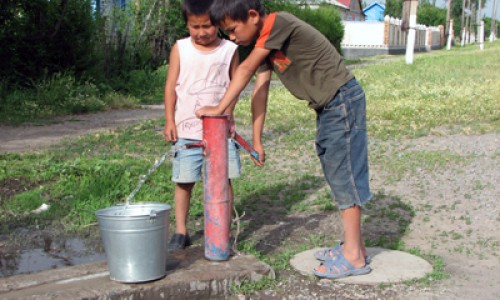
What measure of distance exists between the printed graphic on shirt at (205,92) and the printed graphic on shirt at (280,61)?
599mm

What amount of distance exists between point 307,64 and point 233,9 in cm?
52

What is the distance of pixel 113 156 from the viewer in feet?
22.8

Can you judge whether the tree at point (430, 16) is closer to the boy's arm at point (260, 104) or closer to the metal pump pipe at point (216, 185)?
the boy's arm at point (260, 104)

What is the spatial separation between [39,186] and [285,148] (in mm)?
2969

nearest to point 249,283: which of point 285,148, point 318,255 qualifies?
point 318,255

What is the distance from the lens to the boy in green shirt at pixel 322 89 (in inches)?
139

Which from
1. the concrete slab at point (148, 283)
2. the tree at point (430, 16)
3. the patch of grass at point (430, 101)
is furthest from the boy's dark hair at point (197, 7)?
the tree at point (430, 16)

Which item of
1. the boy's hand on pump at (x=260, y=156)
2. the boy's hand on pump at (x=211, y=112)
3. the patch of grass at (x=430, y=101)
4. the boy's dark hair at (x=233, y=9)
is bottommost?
the patch of grass at (x=430, y=101)

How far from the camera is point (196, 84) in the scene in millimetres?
4184

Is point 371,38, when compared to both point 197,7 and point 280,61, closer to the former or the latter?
point 197,7

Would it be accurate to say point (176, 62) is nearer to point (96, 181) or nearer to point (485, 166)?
point (96, 181)

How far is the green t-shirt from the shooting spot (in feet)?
11.8

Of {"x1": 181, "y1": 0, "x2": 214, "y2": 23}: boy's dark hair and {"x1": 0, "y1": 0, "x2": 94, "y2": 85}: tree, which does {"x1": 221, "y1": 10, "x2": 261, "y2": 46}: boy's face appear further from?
{"x1": 0, "y1": 0, "x2": 94, "y2": 85}: tree

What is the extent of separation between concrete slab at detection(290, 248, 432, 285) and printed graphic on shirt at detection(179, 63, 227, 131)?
107 centimetres
